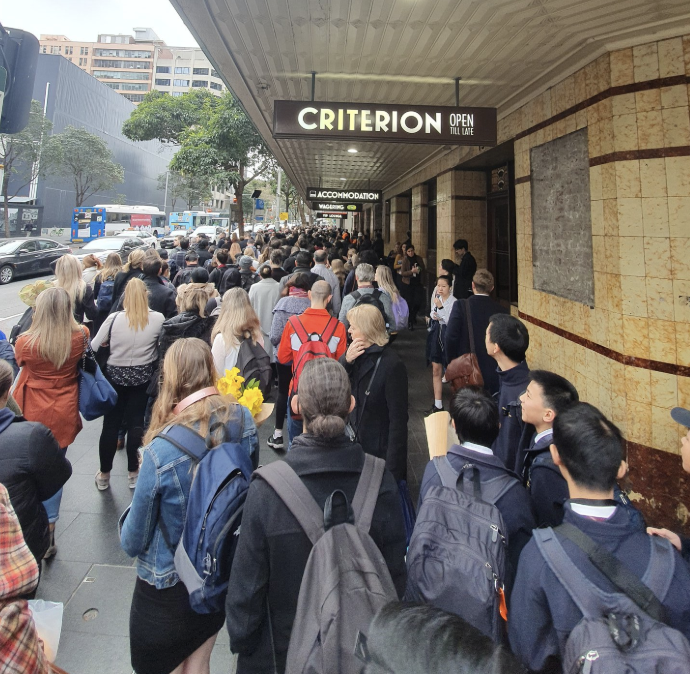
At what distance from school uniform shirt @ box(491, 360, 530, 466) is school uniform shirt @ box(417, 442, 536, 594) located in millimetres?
850

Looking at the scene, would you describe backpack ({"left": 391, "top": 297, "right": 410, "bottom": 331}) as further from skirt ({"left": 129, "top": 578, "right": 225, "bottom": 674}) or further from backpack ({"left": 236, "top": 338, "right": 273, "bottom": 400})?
skirt ({"left": 129, "top": 578, "right": 225, "bottom": 674})

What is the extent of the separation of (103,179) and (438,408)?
46132 millimetres

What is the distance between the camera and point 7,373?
2281mm

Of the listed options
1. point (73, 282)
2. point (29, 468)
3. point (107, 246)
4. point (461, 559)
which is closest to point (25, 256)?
point (107, 246)

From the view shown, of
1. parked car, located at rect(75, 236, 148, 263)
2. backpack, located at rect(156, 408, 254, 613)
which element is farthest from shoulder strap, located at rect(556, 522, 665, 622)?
parked car, located at rect(75, 236, 148, 263)

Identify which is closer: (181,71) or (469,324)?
(469,324)

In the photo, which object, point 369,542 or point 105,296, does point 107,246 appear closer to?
point 105,296

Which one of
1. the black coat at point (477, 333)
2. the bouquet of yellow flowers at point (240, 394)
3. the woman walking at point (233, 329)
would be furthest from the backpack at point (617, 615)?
the black coat at point (477, 333)

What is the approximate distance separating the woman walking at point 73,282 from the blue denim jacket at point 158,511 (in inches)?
138

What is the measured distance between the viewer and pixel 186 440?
72.7 inches

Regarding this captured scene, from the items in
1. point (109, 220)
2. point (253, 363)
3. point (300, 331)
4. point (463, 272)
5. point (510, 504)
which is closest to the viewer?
point (510, 504)

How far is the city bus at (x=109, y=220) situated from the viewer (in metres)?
35.4

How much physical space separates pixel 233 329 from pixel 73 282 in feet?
7.56

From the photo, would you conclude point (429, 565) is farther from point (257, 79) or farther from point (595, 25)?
point (257, 79)
